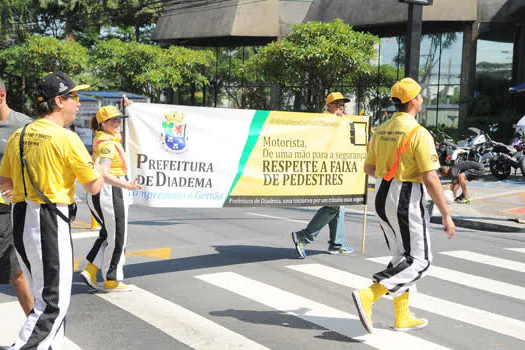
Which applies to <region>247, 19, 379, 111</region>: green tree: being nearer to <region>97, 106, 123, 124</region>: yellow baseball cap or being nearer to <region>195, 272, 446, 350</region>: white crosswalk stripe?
<region>195, 272, 446, 350</region>: white crosswalk stripe

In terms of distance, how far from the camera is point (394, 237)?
17.1ft

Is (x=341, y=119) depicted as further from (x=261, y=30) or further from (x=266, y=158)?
(x=261, y=30)

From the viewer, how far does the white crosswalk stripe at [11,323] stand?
4866mm

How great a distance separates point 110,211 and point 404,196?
280 centimetres

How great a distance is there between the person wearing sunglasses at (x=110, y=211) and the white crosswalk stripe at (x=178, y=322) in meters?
0.22

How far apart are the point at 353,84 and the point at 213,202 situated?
27928 millimetres

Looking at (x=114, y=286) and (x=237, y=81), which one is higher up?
(x=237, y=81)

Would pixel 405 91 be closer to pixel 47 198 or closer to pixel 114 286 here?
pixel 47 198

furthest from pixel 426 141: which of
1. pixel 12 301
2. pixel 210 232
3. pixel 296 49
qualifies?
pixel 296 49

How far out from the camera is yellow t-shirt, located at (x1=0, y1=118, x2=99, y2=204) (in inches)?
149

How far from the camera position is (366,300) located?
504 cm

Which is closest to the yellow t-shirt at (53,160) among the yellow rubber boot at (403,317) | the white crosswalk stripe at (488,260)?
the yellow rubber boot at (403,317)

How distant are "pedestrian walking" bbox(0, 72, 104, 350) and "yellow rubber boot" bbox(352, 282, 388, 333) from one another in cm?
220

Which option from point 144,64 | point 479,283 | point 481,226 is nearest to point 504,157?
point 481,226
